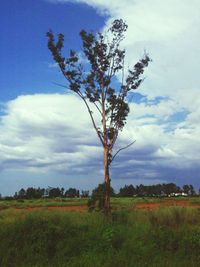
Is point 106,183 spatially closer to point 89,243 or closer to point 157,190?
point 89,243

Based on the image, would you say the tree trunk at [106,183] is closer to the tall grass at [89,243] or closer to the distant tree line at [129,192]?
the tall grass at [89,243]

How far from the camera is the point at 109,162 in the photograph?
2286cm

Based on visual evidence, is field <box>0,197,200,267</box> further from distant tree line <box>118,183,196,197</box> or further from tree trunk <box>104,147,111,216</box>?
distant tree line <box>118,183,196,197</box>

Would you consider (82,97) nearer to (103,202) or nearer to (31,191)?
(103,202)

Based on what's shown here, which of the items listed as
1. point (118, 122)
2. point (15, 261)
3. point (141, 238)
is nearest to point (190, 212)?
point (118, 122)

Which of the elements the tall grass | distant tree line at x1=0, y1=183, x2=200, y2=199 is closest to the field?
the tall grass

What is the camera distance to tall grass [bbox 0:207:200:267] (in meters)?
13.6

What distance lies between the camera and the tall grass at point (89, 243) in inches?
535

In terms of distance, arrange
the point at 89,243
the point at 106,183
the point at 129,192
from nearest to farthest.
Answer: the point at 89,243 < the point at 106,183 < the point at 129,192

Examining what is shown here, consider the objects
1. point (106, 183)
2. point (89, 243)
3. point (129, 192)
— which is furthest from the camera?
point (129, 192)

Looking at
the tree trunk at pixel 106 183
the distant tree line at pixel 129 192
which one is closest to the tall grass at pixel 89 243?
the tree trunk at pixel 106 183

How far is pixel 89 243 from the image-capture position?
15461 mm

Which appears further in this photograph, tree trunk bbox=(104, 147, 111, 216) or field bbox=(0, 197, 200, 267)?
tree trunk bbox=(104, 147, 111, 216)

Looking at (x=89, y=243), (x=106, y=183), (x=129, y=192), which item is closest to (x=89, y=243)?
(x=89, y=243)
